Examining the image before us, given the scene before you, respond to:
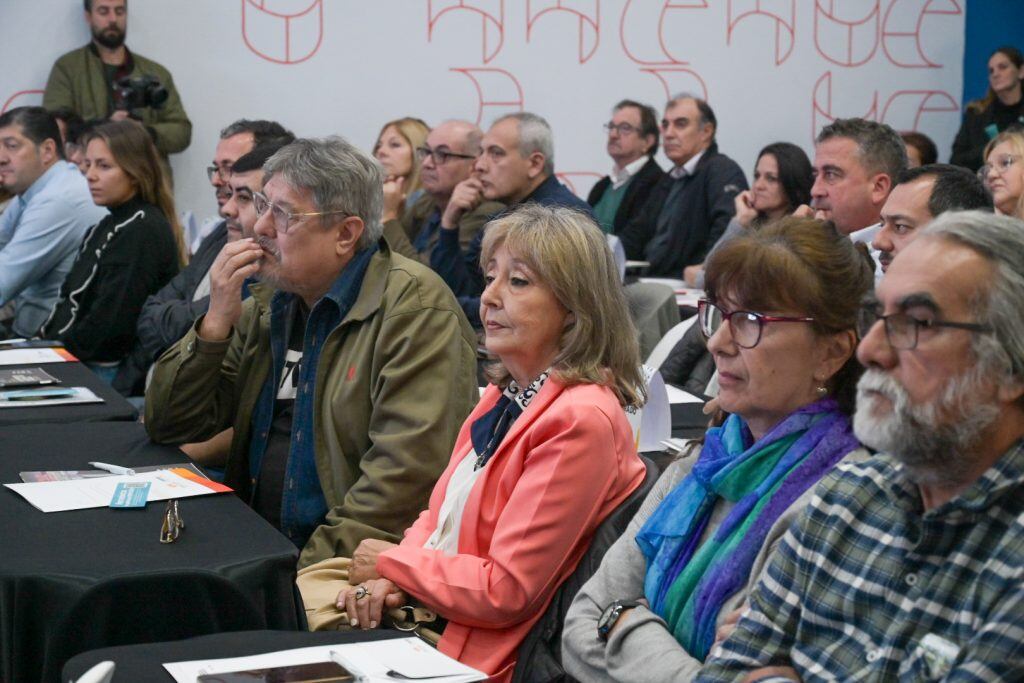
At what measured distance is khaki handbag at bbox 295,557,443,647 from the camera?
2430 mm

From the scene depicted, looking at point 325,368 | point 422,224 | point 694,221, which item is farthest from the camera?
point 694,221

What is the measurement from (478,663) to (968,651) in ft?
3.50

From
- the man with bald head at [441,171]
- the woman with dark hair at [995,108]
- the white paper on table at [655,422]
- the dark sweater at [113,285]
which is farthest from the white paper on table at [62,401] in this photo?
the woman with dark hair at [995,108]

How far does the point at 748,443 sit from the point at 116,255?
11.2 feet

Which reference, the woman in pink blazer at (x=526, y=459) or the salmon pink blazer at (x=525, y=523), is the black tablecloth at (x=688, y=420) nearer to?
the woman in pink blazer at (x=526, y=459)

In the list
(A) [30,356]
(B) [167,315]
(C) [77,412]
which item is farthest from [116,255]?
(C) [77,412]

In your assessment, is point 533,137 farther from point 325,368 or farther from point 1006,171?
point 325,368

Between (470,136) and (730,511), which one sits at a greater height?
(470,136)

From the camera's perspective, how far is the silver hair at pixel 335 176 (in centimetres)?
315

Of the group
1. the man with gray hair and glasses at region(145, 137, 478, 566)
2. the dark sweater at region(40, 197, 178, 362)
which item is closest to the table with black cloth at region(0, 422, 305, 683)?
the man with gray hair and glasses at region(145, 137, 478, 566)

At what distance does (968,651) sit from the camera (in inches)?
56.4

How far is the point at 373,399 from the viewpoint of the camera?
299 centimetres

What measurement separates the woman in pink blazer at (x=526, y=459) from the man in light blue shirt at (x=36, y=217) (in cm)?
349

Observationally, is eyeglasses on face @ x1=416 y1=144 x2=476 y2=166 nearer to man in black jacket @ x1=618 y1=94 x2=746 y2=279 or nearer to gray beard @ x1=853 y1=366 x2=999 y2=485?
man in black jacket @ x1=618 y1=94 x2=746 y2=279
